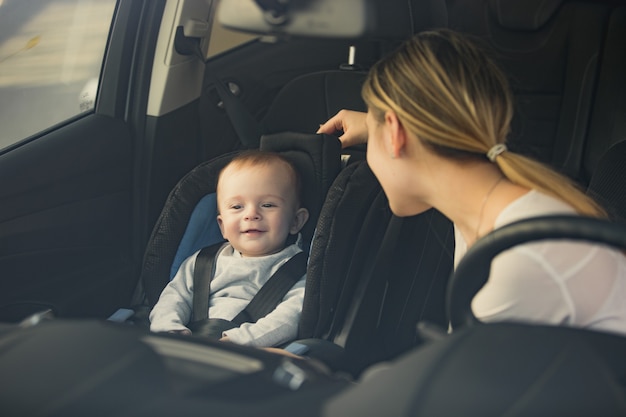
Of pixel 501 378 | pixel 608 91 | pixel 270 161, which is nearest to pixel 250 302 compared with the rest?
pixel 270 161

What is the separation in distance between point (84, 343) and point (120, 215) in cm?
177

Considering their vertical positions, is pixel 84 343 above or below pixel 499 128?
below

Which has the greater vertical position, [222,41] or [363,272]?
[222,41]

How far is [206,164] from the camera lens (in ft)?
7.92

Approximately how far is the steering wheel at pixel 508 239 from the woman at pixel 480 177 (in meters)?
0.28

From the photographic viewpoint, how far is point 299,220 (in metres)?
2.31

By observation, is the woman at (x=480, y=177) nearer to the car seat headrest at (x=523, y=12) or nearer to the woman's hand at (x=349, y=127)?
the woman's hand at (x=349, y=127)

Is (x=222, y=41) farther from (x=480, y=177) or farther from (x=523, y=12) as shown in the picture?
(x=480, y=177)

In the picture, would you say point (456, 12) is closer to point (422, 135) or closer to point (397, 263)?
point (397, 263)

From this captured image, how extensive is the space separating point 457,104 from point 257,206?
2.68 ft

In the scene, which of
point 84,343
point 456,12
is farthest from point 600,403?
point 456,12

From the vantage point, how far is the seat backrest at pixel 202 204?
227cm

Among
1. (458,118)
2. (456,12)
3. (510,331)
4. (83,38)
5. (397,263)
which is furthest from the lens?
(456,12)

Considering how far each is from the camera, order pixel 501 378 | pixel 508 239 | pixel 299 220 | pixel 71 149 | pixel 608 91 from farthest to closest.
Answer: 1. pixel 608 91
2. pixel 71 149
3. pixel 299 220
4. pixel 508 239
5. pixel 501 378
